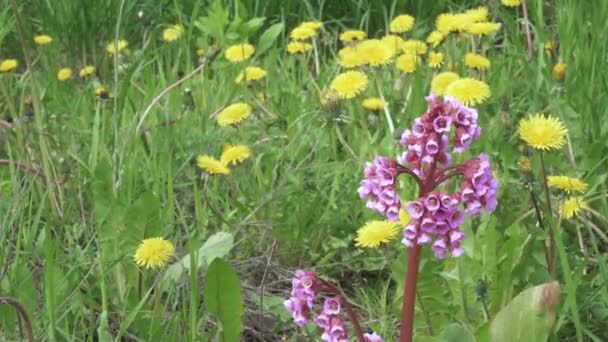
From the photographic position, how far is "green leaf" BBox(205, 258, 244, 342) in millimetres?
1257

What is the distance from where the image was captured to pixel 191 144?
2.12 metres

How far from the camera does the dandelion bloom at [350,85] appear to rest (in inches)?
77.2

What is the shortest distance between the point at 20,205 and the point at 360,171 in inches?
27.5

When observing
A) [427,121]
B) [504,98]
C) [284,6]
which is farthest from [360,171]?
[284,6]

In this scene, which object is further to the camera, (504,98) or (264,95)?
Answer: (264,95)

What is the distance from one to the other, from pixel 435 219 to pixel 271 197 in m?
0.79

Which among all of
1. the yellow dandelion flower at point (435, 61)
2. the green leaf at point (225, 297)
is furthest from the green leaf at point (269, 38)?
the green leaf at point (225, 297)

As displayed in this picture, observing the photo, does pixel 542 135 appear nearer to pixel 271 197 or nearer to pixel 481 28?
pixel 271 197

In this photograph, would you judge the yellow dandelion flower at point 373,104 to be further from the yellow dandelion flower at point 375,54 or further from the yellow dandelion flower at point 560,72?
the yellow dandelion flower at point 560,72

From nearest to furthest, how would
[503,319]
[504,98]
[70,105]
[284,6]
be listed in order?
[503,319]
[504,98]
[70,105]
[284,6]

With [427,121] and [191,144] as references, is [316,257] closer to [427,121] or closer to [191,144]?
[191,144]

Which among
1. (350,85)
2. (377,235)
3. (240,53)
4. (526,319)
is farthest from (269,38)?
(526,319)

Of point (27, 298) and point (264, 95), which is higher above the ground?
point (27, 298)

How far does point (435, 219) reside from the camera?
3.13 feet
